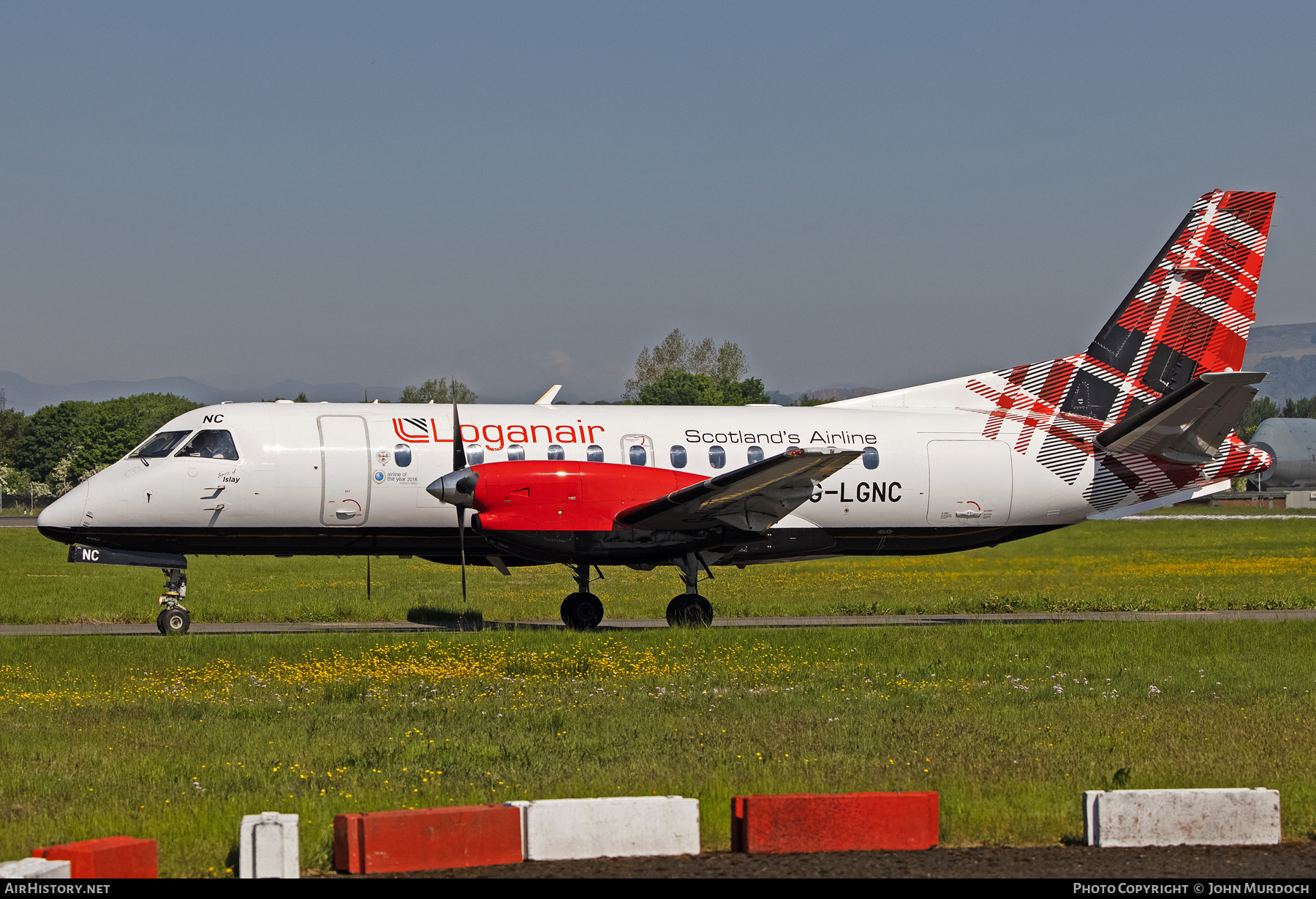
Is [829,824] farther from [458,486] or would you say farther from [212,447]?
[212,447]

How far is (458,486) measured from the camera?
19.3 metres

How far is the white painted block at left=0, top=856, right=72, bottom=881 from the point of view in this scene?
6.14m

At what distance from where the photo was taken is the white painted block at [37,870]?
6137 mm

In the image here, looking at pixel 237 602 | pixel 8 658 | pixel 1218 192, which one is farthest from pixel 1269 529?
pixel 8 658

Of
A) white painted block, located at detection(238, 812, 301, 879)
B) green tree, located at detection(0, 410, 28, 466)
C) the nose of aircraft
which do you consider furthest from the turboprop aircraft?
green tree, located at detection(0, 410, 28, 466)

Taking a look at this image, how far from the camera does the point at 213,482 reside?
784 inches

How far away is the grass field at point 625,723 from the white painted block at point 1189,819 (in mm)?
552

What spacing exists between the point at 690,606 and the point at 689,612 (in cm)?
12

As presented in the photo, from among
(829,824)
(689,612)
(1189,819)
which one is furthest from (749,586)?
(829,824)

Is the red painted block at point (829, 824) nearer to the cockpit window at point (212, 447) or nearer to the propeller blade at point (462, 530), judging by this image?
the propeller blade at point (462, 530)

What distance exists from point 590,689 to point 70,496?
33.7ft

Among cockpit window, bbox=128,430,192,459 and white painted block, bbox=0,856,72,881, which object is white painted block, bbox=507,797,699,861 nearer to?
white painted block, bbox=0,856,72,881

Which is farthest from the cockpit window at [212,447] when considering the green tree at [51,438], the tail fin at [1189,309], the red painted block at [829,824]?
the green tree at [51,438]

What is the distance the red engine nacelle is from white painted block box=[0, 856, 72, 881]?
12.9m
